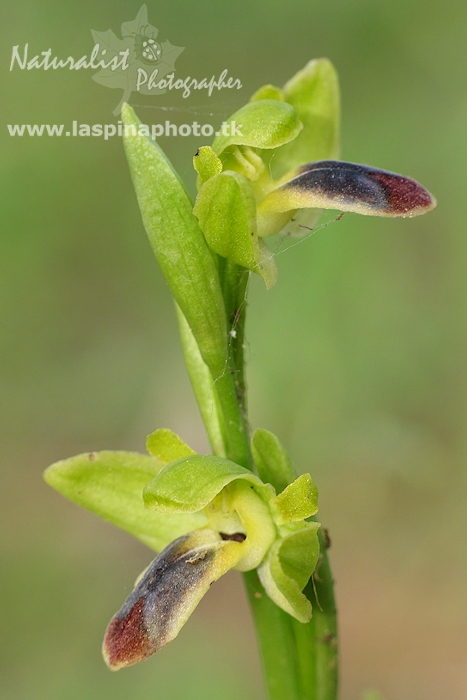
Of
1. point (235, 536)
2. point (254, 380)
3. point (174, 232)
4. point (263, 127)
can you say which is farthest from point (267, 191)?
point (254, 380)

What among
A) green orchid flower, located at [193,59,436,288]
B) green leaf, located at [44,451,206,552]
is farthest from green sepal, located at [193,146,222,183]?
green leaf, located at [44,451,206,552]

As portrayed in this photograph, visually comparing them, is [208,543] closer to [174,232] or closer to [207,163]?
[174,232]

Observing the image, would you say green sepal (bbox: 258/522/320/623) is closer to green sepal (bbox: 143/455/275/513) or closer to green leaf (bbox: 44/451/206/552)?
green sepal (bbox: 143/455/275/513)

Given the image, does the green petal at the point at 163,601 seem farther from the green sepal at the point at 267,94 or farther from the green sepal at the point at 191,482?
the green sepal at the point at 267,94

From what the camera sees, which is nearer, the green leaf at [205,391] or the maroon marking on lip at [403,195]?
the maroon marking on lip at [403,195]

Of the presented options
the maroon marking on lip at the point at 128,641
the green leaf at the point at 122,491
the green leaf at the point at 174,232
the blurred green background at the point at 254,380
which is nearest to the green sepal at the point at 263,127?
the green leaf at the point at 174,232
